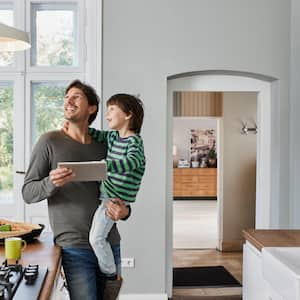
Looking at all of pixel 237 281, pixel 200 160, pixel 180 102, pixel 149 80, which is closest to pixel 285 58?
pixel 149 80

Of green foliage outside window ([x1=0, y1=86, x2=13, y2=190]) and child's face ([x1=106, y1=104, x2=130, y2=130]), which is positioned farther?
green foliage outside window ([x1=0, y1=86, x2=13, y2=190])

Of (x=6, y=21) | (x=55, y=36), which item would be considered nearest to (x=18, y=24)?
(x=6, y=21)

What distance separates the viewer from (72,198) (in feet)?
7.27

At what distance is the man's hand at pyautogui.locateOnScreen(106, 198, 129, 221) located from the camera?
7.39 ft

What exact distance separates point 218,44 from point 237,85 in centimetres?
46

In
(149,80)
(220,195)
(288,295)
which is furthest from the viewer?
(220,195)

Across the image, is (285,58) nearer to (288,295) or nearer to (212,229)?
(288,295)

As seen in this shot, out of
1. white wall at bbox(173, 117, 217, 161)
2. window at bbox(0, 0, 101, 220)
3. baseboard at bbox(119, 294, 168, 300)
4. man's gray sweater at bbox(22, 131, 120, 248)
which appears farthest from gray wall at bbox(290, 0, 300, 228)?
white wall at bbox(173, 117, 217, 161)

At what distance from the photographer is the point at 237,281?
5.16 meters

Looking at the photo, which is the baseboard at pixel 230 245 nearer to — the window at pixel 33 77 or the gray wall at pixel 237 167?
the gray wall at pixel 237 167

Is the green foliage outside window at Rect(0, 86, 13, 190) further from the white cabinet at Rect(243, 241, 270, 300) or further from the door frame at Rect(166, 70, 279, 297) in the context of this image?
the white cabinet at Rect(243, 241, 270, 300)

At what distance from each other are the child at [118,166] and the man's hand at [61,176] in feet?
0.81

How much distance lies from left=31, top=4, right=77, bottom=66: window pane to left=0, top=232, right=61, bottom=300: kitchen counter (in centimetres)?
241

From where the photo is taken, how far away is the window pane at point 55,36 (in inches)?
180
